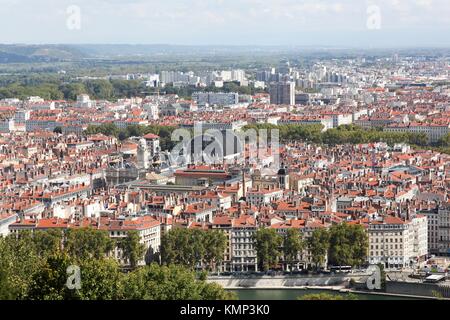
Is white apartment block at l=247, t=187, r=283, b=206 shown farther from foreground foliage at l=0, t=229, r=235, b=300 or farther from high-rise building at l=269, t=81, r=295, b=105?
high-rise building at l=269, t=81, r=295, b=105

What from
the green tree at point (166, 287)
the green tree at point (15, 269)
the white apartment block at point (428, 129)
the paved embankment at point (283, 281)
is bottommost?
the white apartment block at point (428, 129)

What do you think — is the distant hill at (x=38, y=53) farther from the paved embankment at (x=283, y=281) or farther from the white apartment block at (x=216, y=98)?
the paved embankment at (x=283, y=281)

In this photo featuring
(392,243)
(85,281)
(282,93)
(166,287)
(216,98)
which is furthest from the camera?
(216,98)

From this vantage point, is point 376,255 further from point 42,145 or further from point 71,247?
point 42,145

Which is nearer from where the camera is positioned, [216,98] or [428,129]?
[428,129]

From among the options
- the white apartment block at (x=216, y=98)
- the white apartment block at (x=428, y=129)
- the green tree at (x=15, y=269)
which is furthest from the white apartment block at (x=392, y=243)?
the white apartment block at (x=216, y=98)

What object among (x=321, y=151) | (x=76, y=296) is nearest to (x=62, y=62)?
(x=321, y=151)

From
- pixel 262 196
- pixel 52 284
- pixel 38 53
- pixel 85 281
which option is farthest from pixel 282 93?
pixel 38 53

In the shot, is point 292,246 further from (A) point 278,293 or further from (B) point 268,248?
(A) point 278,293
